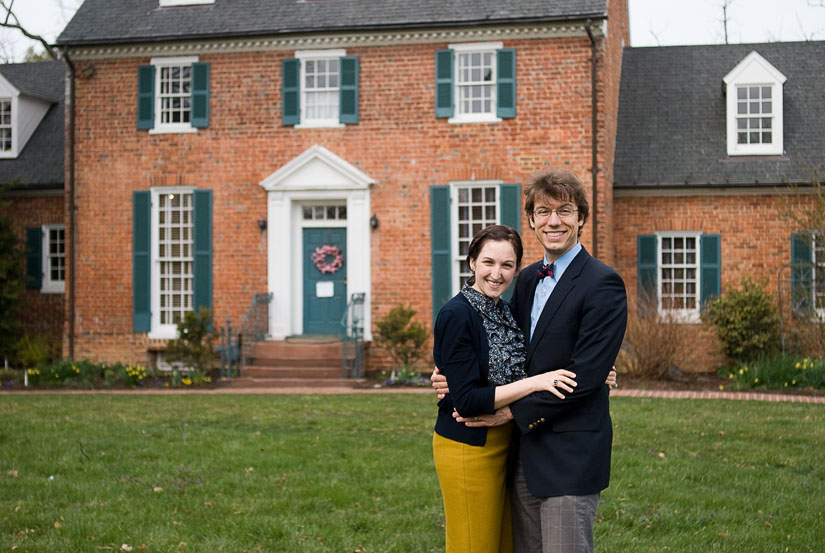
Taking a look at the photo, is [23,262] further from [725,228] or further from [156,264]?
[725,228]

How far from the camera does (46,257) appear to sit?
724 inches

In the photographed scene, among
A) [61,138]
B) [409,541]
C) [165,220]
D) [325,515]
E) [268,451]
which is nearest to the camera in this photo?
[409,541]

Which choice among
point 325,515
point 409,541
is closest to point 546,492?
point 409,541

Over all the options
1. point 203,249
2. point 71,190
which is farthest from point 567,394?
point 71,190

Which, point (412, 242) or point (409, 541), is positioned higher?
point (412, 242)

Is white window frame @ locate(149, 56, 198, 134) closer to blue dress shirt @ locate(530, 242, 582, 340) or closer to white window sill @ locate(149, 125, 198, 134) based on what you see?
white window sill @ locate(149, 125, 198, 134)

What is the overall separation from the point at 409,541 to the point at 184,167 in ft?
39.3

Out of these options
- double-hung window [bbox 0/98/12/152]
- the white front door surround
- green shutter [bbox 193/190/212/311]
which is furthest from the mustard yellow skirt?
double-hung window [bbox 0/98/12/152]

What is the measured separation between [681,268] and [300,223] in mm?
6996

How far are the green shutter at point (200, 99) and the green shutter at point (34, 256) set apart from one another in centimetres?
480

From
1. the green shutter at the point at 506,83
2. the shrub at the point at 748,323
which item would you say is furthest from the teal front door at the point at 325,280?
the shrub at the point at 748,323

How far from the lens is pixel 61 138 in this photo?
19.3 metres

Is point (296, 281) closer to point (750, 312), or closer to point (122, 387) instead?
point (122, 387)

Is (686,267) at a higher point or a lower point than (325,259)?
lower
